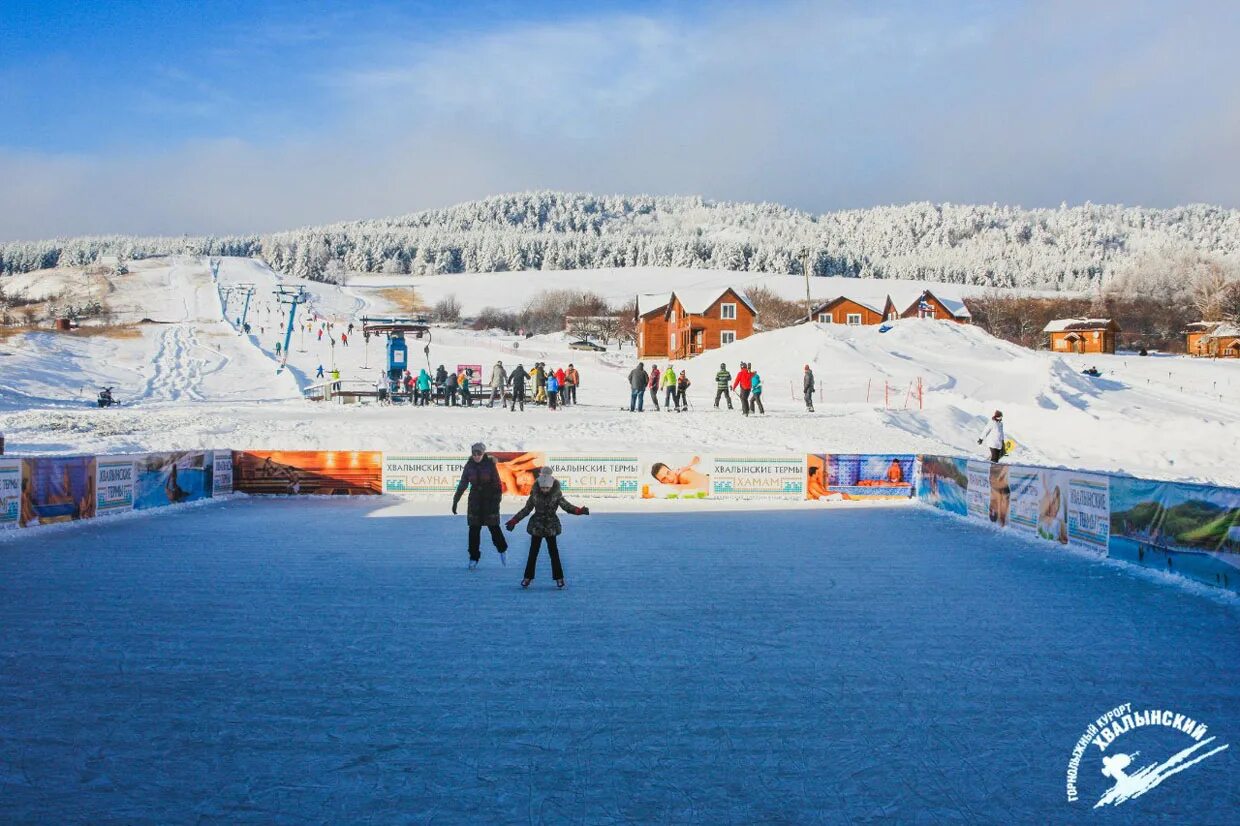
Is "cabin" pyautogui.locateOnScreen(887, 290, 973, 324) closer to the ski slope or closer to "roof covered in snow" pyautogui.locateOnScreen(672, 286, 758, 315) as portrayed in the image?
the ski slope

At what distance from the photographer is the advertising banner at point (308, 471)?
68.4 ft

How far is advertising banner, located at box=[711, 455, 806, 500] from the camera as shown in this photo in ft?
67.8

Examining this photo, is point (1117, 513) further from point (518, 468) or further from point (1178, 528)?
point (518, 468)

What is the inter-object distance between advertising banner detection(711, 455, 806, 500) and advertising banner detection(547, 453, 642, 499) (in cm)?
174

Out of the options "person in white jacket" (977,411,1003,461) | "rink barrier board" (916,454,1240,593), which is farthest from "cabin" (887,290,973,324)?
"rink barrier board" (916,454,1240,593)

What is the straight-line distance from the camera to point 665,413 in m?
30.8

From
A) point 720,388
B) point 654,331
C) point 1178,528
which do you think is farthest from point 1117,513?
point 654,331

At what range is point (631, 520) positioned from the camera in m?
17.2

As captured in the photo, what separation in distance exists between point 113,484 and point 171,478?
5.73 ft

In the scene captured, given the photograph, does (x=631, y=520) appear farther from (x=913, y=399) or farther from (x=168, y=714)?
(x=913, y=399)

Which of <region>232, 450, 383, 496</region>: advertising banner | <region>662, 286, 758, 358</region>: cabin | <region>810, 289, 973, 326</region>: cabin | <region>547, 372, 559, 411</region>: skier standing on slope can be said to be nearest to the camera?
<region>232, 450, 383, 496</region>: advertising banner

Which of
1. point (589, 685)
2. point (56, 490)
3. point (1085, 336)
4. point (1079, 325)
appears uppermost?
point (1079, 325)

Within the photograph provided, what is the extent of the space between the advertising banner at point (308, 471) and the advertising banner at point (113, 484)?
11.6ft

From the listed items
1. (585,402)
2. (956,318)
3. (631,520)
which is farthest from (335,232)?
(631,520)
